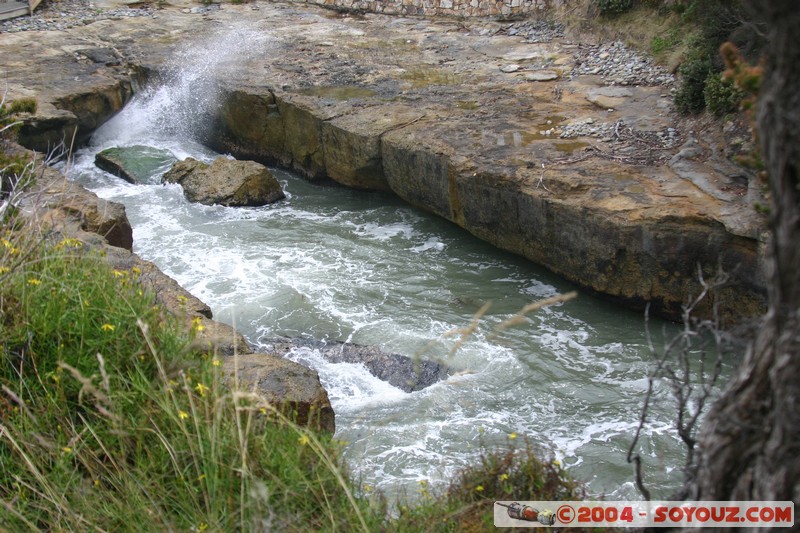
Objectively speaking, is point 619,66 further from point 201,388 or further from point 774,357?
point 774,357

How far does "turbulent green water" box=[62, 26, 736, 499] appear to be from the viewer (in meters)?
5.65

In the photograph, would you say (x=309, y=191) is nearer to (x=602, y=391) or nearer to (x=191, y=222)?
(x=191, y=222)

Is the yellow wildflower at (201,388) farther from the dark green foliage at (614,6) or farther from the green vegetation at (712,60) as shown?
the dark green foliage at (614,6)

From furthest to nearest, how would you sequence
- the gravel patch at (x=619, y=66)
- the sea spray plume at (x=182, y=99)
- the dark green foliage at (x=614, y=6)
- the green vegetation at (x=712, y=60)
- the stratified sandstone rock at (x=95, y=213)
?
the sea spray plume at (x=182, y=99) < the dark green foliage at (x=614, y=6) < the gravel patch at (x=619, y=66) < the green vegetation at (x=712, y=60) < the stratified sandstone rock at (x=95, y=213)

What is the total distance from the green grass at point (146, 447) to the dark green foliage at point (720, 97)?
224 inches

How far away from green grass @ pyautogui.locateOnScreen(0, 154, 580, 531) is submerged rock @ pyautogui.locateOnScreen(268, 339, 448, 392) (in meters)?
2.49

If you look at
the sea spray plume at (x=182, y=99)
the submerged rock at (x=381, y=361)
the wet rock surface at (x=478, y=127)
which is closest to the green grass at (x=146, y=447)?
the submerged rock at (x=381, y=361)

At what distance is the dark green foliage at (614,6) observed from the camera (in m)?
11.7

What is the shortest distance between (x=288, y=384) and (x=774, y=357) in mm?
3157

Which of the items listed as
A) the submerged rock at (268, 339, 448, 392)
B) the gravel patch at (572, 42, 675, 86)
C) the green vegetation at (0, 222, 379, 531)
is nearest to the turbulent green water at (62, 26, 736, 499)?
the submerged rock at (268, 339, 448, 392)

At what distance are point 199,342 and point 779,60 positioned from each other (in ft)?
9.31

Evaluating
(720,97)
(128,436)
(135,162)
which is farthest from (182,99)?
(128,436)

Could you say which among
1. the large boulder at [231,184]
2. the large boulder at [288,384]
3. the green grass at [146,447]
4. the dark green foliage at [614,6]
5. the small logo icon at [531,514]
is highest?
the dark green foliage at [614,6]

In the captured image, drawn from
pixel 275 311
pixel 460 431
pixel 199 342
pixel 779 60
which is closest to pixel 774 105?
pixel 779 60
